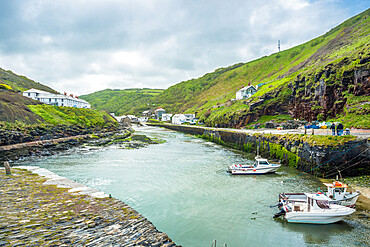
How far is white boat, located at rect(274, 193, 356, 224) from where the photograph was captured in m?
14.1

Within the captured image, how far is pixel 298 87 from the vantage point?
5300cm

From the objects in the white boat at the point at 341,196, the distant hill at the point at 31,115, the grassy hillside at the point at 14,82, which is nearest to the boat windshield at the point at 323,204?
the white boat at the point at 341,196

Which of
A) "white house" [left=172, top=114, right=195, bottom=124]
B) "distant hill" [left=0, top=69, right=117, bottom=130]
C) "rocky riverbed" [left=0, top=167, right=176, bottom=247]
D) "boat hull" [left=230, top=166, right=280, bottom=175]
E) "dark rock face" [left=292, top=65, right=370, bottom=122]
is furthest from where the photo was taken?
"white house" [left=172, top=114, right=195, bottom=124]

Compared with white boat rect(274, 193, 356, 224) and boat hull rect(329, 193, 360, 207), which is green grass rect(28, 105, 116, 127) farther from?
boat hull rect(329, 193, 360, 207)

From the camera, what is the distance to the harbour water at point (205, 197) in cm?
1309

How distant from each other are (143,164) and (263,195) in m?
18.8

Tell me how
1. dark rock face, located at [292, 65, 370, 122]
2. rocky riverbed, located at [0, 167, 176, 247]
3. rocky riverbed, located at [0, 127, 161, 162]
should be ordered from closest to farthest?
rocky riverbed, located at [0, 167, 176, 247]
rocky riverbed, located at [0, 127, 161, 162]
dark rock face, located at [292, 65, 370, 122]

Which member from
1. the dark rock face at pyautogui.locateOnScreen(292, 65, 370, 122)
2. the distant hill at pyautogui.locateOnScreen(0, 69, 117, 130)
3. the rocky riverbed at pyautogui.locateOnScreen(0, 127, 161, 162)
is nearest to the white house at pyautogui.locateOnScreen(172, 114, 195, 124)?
the distant hill at pyautogui.locateOnScreen(0, 69, 117, 130)

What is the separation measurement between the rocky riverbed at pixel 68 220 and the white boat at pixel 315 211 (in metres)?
10.4

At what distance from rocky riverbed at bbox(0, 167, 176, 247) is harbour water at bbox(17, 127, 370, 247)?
3.81 meters

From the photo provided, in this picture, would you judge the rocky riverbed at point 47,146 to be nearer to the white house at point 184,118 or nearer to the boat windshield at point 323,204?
the boat windshield at point 323,204

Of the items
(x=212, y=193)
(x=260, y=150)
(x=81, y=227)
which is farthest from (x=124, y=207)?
(x=260, y=150)

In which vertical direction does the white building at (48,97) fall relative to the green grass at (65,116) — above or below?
above

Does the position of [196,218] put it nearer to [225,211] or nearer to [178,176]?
[225,211]
